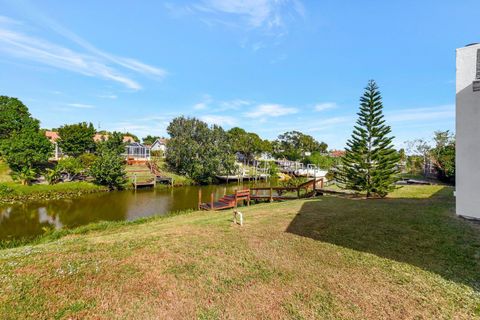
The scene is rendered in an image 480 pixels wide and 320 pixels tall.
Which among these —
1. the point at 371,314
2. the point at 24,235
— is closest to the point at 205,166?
the point at 24,235

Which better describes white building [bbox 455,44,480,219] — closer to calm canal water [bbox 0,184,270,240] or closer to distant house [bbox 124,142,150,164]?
calm canal water [bbox 0,184,270,240]

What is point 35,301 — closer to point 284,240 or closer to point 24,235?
point 284,240

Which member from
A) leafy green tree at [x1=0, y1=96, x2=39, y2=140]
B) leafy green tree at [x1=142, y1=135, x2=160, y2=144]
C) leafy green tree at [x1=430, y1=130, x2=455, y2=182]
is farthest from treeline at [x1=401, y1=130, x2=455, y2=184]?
leafy green tree at [x1=142, y1=135, x2=160, y2=144]

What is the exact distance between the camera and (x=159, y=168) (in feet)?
122

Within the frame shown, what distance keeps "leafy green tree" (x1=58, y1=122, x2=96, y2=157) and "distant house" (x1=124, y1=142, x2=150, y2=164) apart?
18.0 ft

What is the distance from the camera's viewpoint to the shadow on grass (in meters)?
4.58

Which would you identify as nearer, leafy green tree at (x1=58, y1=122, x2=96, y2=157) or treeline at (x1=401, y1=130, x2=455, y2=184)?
treeline at (x1=401, y1=130, x2=455, y2=184)

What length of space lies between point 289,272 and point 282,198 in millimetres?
11679

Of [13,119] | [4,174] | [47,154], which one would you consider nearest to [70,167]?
[47,154]

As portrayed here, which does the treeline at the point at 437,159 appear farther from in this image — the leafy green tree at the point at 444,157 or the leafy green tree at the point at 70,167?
the leafy green tree at the point at 70,167

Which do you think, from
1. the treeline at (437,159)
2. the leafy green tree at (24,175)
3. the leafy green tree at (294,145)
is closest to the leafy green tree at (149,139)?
the leafy green tree at (294,145)

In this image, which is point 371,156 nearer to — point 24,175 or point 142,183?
point 142,183

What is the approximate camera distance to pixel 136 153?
41625mm

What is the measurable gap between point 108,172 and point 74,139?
45.3 ft
